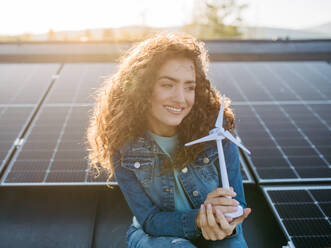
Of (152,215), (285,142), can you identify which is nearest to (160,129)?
(152,215)

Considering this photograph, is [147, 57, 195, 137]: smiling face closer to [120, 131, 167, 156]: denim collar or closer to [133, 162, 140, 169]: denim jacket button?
[120, 131, 167, 156]: denim collar

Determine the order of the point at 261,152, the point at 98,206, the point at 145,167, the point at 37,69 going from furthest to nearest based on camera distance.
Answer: the point at 37,69 → the point at 261,152 → the point at 98,206 → the point at 145,167

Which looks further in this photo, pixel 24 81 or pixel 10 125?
pixel 24 81

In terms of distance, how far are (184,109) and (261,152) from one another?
2.65m

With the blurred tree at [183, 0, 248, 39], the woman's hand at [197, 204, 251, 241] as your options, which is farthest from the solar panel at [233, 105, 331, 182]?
the blurred tree at [183, 0, 248, 39]

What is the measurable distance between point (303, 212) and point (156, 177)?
2.48 m

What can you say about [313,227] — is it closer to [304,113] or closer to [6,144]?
[304,113]

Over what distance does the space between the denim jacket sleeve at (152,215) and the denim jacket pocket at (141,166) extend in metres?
0.06

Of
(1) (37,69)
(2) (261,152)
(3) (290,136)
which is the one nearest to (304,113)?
(3) (290,136)

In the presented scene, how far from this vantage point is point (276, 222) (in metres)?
4.07

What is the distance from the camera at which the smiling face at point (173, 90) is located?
284 cm

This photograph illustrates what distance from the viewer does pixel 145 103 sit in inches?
120

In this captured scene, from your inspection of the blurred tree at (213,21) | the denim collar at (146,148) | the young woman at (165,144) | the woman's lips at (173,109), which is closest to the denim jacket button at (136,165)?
the young woman at (165,144)

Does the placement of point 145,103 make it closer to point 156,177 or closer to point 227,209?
point 156,177
